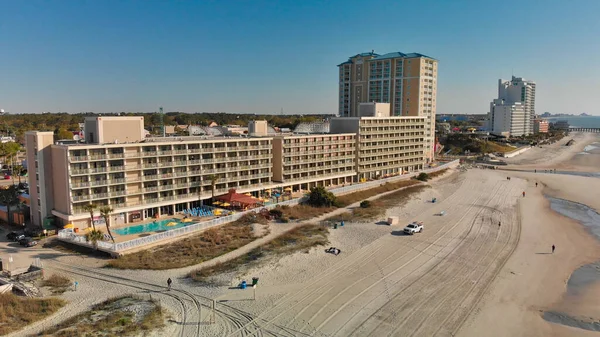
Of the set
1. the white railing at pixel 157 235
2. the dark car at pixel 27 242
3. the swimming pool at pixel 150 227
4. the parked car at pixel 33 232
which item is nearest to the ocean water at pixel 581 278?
the white railing at pixel 157 235

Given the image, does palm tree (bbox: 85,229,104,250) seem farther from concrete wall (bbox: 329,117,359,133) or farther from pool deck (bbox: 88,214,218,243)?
concrete wall (bbox: 329,117,359,133)

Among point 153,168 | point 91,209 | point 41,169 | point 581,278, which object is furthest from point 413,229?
point 41,169

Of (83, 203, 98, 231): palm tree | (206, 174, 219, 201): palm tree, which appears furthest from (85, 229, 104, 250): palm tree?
(206, 174, 219, 201): palm tree

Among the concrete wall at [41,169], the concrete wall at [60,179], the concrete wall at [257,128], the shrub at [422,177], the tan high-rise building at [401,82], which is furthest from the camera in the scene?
the tan high-rise building at [401,82]

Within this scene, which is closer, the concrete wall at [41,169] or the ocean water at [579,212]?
the concrete wall at [41,169]

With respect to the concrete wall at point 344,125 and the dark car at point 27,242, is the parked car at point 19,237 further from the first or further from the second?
the concrete wall at point 344,125

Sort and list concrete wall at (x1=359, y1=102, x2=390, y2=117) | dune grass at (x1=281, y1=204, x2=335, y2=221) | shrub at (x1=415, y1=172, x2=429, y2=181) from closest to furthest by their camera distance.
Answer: dune grass at (x1=281, y1=204, x2=335, y2=221) < concrete wall at (x1=359, y1=102, x2=390, y2=117) < shrub at (x1=415, y1=172, x2=429, y2=181)
